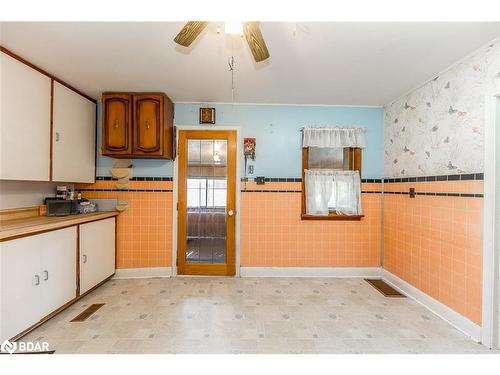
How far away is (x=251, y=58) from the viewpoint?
2.29 meters

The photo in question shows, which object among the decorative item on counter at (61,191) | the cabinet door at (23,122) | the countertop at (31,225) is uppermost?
the cabinet door at (23,122)

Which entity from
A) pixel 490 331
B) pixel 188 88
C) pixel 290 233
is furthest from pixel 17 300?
pixel 490 331

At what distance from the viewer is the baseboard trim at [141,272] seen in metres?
3.42

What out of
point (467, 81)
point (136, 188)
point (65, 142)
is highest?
point (467, 81)

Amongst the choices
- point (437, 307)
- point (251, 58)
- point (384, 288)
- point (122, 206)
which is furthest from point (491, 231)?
point (122, 206)

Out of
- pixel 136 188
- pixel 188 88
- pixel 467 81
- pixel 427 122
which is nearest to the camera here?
pixel 467 81

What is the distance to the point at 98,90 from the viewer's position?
3.09m

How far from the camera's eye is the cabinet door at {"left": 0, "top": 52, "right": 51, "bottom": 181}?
2.12 meters

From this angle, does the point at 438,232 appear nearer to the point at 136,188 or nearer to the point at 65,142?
the point at 136,188

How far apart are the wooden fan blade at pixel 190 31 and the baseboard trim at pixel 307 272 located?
A: 2.83 m

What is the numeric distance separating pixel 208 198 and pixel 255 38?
2.34m

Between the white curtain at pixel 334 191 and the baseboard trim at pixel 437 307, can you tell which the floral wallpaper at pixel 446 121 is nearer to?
the white curtain at pixel 334 191

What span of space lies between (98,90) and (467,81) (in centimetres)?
388

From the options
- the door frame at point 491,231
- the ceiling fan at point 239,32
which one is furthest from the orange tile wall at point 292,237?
the ceiling fan at point 239,32
